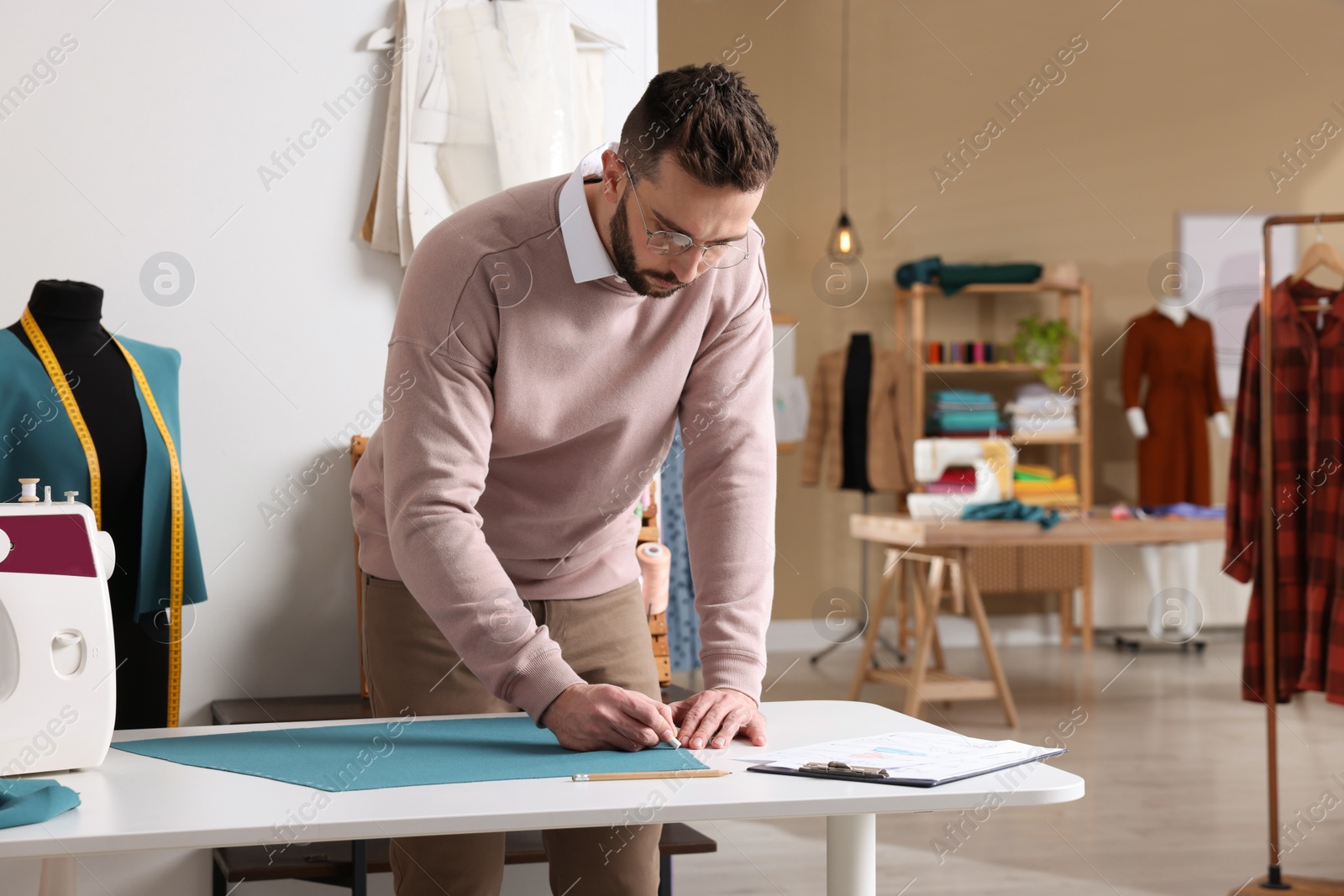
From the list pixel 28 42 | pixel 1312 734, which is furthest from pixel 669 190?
pixel 1312 734

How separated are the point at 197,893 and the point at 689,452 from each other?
158cm

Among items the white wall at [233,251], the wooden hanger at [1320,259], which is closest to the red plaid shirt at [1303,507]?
the wooden hanger at [1320,259]

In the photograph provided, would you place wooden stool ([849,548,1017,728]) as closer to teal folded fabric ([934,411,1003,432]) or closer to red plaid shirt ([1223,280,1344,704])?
red plaid shirt ([1223,280,1344,704])

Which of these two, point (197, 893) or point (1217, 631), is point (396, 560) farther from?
point (1217, 631)

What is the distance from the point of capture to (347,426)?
2650 mm

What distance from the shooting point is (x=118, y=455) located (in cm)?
222

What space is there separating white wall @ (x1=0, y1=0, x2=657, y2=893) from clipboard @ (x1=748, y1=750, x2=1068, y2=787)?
1.66m

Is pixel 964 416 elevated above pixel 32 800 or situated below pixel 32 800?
above

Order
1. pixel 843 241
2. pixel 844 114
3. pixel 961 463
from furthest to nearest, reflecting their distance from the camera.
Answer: pixel 844 114, pixel 843 241, pixel 961 463

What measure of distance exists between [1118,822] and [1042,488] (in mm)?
2997

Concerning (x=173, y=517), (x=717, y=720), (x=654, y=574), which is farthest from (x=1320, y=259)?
(x=173, y=517)

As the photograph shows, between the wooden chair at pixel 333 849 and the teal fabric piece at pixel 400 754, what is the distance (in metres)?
0.59

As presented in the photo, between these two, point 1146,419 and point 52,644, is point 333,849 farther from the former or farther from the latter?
point 1146,419

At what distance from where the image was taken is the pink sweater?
140 centimetres
